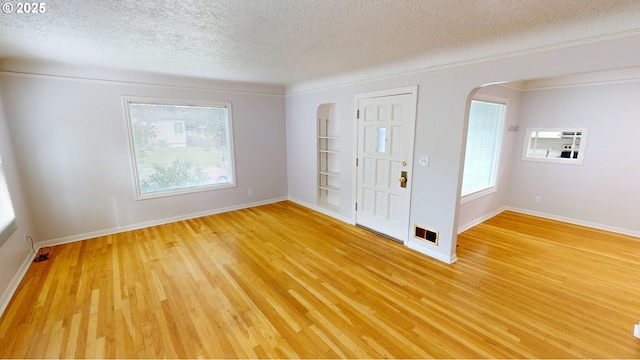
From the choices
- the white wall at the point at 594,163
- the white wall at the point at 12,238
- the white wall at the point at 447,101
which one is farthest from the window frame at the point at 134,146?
the white wall at the point at 594,163

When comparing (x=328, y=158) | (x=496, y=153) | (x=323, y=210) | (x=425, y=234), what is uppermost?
(x=496, y=153)

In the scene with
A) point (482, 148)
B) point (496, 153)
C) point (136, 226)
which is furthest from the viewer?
point (496, 153)

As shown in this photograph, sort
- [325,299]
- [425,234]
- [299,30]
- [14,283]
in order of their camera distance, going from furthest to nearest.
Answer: [425,234] < [14,283] < [325,299] < [299,30]

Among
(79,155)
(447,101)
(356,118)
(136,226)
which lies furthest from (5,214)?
(447,101)

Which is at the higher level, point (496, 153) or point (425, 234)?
point (496, 153)

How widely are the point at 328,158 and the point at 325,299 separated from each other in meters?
3.20

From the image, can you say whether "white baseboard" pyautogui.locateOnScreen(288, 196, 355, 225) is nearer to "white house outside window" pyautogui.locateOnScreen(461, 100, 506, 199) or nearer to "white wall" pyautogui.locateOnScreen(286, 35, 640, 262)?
"white wall" pyautogui.locateOnScreen(286, 35, 640, 262)

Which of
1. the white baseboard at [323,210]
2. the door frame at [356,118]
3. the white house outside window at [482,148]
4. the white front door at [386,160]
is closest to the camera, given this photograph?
the door frame at [356,118]

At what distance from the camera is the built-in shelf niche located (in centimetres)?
503

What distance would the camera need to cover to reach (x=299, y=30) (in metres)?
2.25

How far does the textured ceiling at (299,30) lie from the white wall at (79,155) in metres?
0.45

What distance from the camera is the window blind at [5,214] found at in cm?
261

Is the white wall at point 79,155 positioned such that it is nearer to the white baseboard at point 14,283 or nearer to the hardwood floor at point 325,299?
the hardwood floor at point 325,299

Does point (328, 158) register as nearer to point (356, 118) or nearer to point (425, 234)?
point (356, 118)
